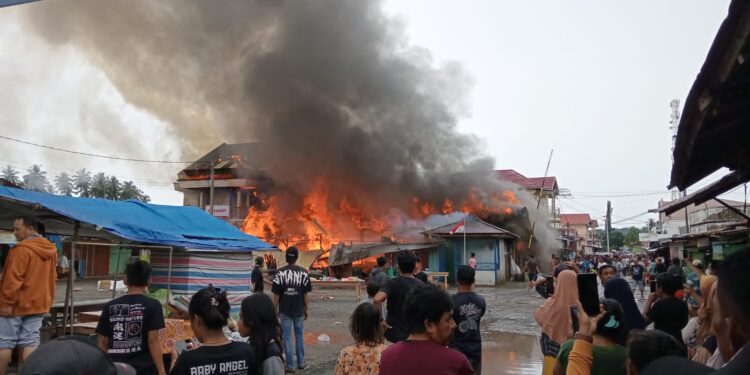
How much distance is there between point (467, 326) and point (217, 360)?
2478mm

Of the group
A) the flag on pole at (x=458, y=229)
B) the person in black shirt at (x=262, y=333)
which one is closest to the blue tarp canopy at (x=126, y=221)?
the person in black shirt at (x=262, y=333)

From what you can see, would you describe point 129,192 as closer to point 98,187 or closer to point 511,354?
point 98,187

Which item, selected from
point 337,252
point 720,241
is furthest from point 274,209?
point 720,241

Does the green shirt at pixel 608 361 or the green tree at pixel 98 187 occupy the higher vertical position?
the green tree at pixel 98 187

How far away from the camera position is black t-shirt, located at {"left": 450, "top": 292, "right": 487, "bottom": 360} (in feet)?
14.6

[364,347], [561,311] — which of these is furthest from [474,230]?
[364,347]

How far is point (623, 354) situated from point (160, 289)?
8.06 meters

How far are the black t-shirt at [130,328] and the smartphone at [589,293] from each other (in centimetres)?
306

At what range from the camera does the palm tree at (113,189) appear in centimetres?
3908

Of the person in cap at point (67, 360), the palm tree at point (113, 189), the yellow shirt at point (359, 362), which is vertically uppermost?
the palm tree at point (113, 189)

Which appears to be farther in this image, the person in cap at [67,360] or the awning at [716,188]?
the awning at [716,188]

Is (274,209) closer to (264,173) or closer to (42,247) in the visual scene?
(264,173)

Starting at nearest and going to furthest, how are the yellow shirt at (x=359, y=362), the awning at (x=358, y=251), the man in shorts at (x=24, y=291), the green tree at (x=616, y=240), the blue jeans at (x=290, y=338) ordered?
the yellow shirt at (x=359, y=362), the man in shorts at (x=24, y=291), the blue jeans at (x=290, y=338), the awning at (x=358, y=251), the green tree at (x=616, y=240)

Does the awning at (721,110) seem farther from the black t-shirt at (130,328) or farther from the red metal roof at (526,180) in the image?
the red metal roof at (526,180)
